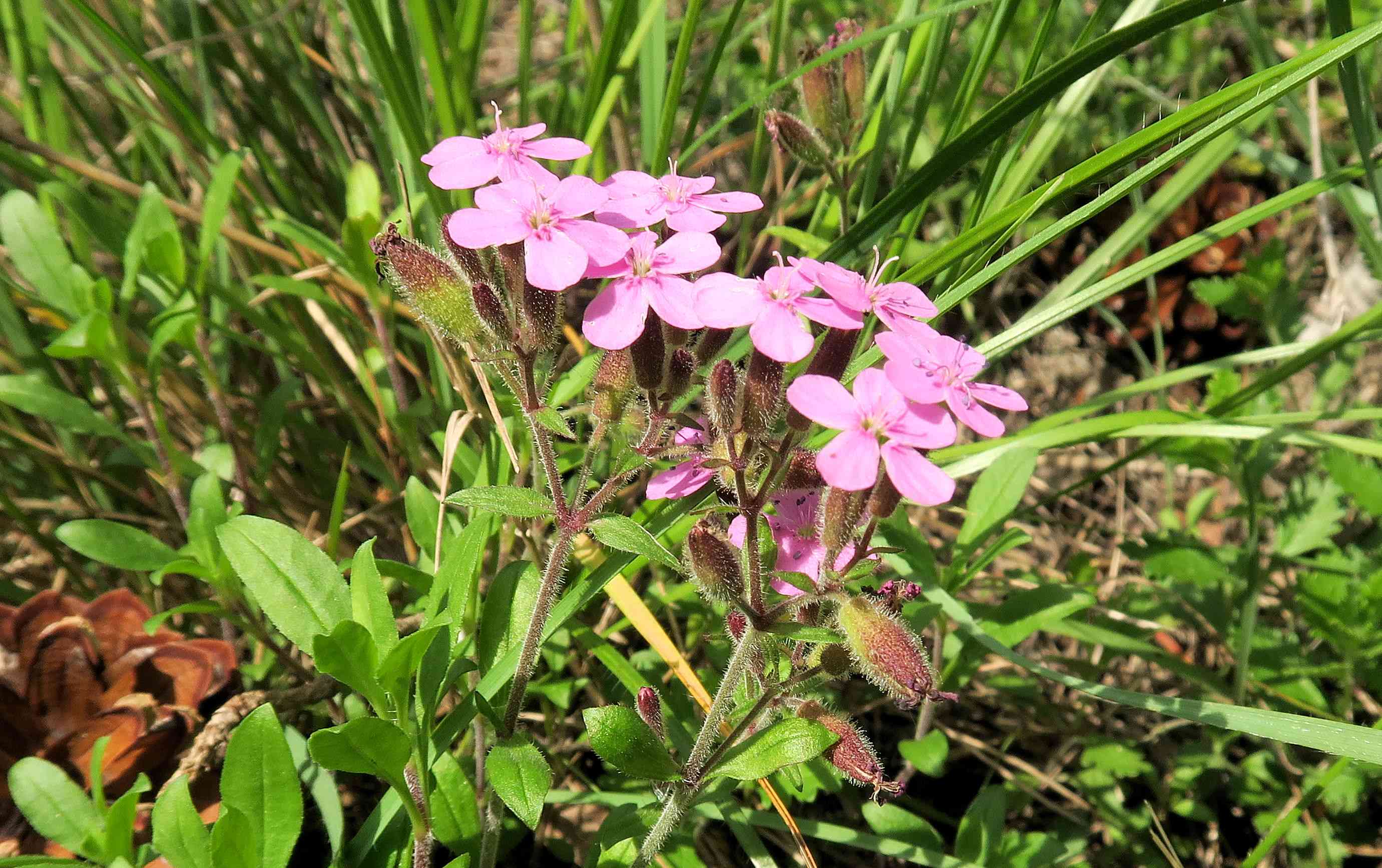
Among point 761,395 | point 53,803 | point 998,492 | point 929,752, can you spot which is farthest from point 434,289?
point 929,752

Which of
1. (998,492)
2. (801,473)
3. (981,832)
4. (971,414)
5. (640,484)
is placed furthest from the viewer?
(640,484)

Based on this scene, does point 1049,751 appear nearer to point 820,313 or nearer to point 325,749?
point 820,313

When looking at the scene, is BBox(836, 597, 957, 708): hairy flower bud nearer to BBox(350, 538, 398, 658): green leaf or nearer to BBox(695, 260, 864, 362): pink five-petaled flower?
BBox(695, 260, 864, 362): pink five-petaled flower

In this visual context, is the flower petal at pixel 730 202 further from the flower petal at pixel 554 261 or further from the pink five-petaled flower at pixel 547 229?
the flower petal at pixel 554 261

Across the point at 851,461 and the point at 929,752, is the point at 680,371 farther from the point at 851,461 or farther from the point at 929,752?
the point at 929,752

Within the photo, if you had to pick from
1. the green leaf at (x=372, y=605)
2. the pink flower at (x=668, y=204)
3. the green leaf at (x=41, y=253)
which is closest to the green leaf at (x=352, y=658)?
the green leaf at (x=372, y=605)

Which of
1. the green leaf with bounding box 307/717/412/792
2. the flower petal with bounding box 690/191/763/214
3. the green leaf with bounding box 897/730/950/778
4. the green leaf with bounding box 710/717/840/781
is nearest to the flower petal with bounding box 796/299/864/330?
the flower petal with bounding box 690/191/763/214

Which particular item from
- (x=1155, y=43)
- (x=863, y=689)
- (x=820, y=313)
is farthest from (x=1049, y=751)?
(x=1155, y=43)
